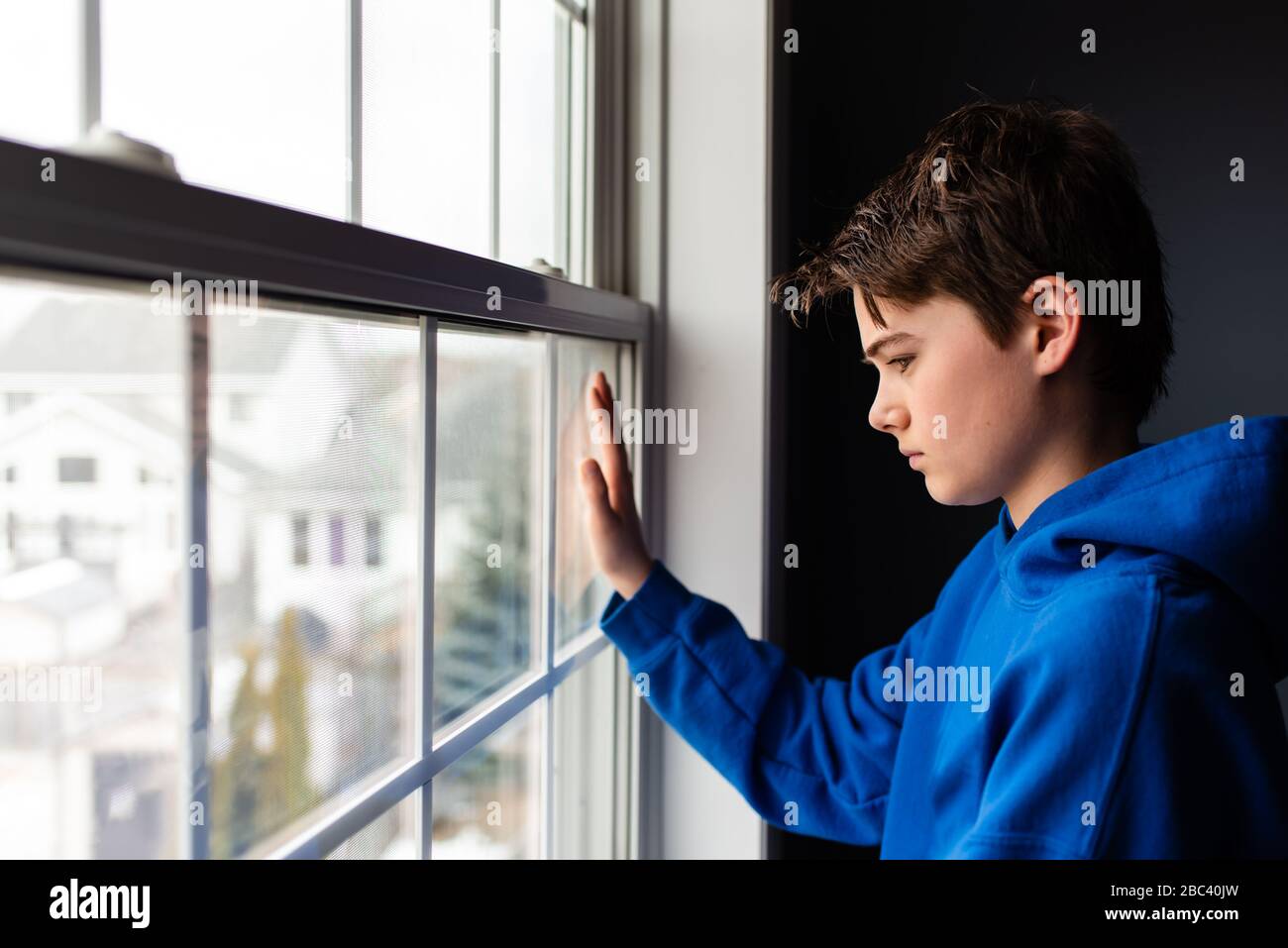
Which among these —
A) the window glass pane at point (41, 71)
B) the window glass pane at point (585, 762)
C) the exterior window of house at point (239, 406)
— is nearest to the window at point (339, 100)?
the window glass pane at point (41, 71)

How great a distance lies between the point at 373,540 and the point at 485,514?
17cm

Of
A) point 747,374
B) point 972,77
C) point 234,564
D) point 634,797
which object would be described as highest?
point 972,77

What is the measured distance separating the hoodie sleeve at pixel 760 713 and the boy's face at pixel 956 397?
0.27 m

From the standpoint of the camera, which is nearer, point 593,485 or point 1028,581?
point 1028,581

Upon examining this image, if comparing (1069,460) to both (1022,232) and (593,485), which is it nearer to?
(1022,232)

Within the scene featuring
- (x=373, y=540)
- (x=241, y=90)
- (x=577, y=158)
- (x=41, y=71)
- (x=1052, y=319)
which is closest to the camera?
(x=41, y=71)

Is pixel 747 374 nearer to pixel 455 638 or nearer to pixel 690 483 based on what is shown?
pixel 690 483

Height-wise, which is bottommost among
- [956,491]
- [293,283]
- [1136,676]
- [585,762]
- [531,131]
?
[585,762]

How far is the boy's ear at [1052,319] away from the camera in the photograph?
0.71 meters

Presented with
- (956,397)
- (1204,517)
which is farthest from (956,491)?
(1204,517)

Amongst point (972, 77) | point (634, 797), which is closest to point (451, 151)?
point (634, 797)

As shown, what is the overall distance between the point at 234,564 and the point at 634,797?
746 mm

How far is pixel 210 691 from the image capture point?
1.55ft

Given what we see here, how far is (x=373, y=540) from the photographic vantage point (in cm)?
60
